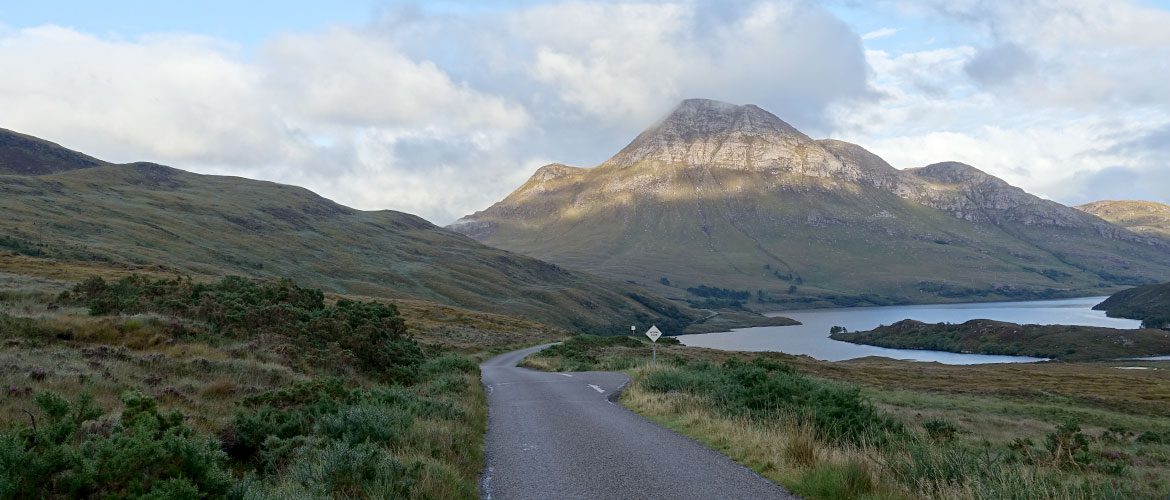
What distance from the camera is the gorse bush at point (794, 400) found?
13398mm

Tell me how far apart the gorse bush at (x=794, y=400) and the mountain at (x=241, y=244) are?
5058 cm

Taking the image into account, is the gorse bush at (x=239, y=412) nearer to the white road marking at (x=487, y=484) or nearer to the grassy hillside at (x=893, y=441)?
the white road marking at (x=487, y=484)

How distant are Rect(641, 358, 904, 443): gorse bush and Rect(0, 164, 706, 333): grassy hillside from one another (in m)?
44.4

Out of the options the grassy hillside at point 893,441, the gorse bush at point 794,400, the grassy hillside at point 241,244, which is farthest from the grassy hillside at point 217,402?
the grassy hillside at point 241,244

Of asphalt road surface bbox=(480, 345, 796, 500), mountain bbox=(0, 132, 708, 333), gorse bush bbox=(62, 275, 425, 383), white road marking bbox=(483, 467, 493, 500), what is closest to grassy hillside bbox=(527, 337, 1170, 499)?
asphalt road surface bbox=(480, 345, 796, 500)

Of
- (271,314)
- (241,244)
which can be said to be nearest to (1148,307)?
(241,244)

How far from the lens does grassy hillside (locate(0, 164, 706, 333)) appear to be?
296 ft

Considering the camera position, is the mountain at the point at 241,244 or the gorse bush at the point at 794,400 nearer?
the gorse bush at the point at 794,400

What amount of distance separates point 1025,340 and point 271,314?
136665mm

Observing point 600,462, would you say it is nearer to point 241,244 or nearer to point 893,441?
point 893,441

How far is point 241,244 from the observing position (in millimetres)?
127750

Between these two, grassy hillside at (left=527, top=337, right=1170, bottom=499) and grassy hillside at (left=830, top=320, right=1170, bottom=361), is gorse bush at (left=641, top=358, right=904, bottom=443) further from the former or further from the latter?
grassy hillside at (left=830, top=320, right=1170, bottom=361)

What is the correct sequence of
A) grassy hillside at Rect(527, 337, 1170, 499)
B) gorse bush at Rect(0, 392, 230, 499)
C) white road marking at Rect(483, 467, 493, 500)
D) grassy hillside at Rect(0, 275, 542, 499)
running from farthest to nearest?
1. white road marking at Rect(483, 467, 493, 500)
2. grassy hillside at Rect(527, 337, 1170, 499)
3. grassy hillside at Rect(0, 275, 542, 499)
4. gorse bush at Rect(0, 392, 230, 499)

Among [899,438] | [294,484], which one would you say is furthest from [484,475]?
[899,438]
